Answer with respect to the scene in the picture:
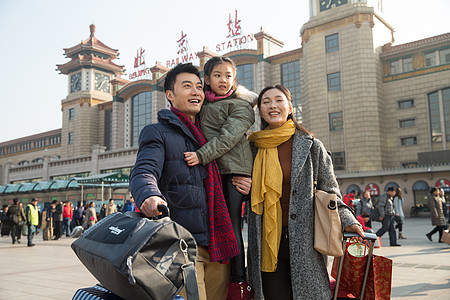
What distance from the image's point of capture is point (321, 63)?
36719 millimetres

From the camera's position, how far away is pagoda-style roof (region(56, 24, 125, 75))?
5869 centimetres

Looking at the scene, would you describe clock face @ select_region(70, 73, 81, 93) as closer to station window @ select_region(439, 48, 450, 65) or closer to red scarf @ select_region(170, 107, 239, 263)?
station window @ select_region(439, 48, 450, 65)

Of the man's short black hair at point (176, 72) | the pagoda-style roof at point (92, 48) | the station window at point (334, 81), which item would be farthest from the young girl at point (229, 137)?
the pagoda-style roof at point (92, 48)

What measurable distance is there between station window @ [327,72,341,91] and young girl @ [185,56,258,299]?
3484 centimetres

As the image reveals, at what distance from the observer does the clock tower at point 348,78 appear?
112 feet

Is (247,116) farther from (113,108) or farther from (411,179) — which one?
(113,108)

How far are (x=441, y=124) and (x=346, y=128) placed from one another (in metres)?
7.50

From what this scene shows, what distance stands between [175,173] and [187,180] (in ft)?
0.27

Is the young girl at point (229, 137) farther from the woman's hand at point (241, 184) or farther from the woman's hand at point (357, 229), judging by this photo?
the woman's hand at point (357, 229)

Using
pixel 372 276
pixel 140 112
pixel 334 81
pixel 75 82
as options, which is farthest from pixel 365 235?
pixel 75 82

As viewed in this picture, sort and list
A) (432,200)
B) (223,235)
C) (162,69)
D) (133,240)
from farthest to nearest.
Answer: (162,69)
(432,200)
(223,235)
(133,240)

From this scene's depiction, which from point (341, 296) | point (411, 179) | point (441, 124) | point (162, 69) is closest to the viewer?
point (341, 296)

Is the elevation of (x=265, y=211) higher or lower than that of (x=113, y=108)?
lower

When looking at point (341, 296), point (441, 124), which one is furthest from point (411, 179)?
point (341, 296)
